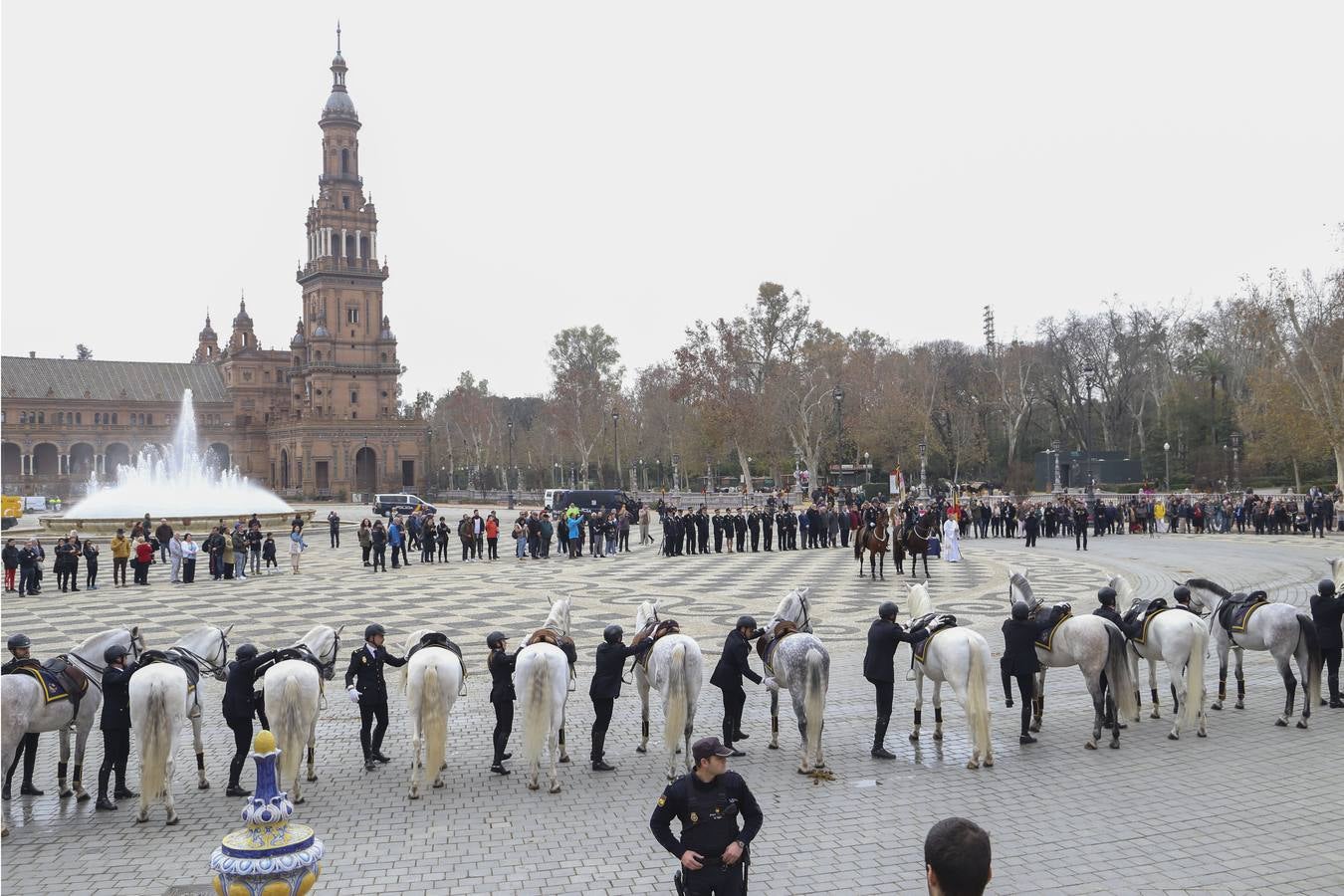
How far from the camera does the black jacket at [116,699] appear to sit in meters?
9.20

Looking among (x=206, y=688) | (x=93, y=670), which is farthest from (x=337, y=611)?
(x=93, y=670)

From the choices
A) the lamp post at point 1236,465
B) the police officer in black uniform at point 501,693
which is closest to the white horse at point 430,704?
the police officer in black uniform at point 501,693

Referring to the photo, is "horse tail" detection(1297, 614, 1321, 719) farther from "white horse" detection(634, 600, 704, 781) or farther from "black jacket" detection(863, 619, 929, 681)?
"white horse" detection(634, 600, 704, 781)

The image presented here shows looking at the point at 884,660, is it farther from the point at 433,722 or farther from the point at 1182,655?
the point at 433,722

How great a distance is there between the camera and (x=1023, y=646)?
10.8 meters

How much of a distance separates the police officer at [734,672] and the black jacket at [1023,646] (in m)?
2.81

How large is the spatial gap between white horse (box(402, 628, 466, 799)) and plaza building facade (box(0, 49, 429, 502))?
88.3m

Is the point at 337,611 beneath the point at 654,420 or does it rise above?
beneath

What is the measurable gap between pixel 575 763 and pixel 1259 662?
11194 millimetres

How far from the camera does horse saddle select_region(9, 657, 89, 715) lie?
9.04 meters

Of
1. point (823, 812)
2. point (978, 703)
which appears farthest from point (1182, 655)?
point (823, 812)

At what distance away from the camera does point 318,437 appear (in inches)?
3765

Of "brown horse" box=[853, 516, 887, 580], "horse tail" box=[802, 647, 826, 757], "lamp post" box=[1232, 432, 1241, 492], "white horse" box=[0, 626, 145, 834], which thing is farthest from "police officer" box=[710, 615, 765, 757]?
"lamp post" box=[1232, 432, 1241, 492]

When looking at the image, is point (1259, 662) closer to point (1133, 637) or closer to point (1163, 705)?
point (1163, 705)
